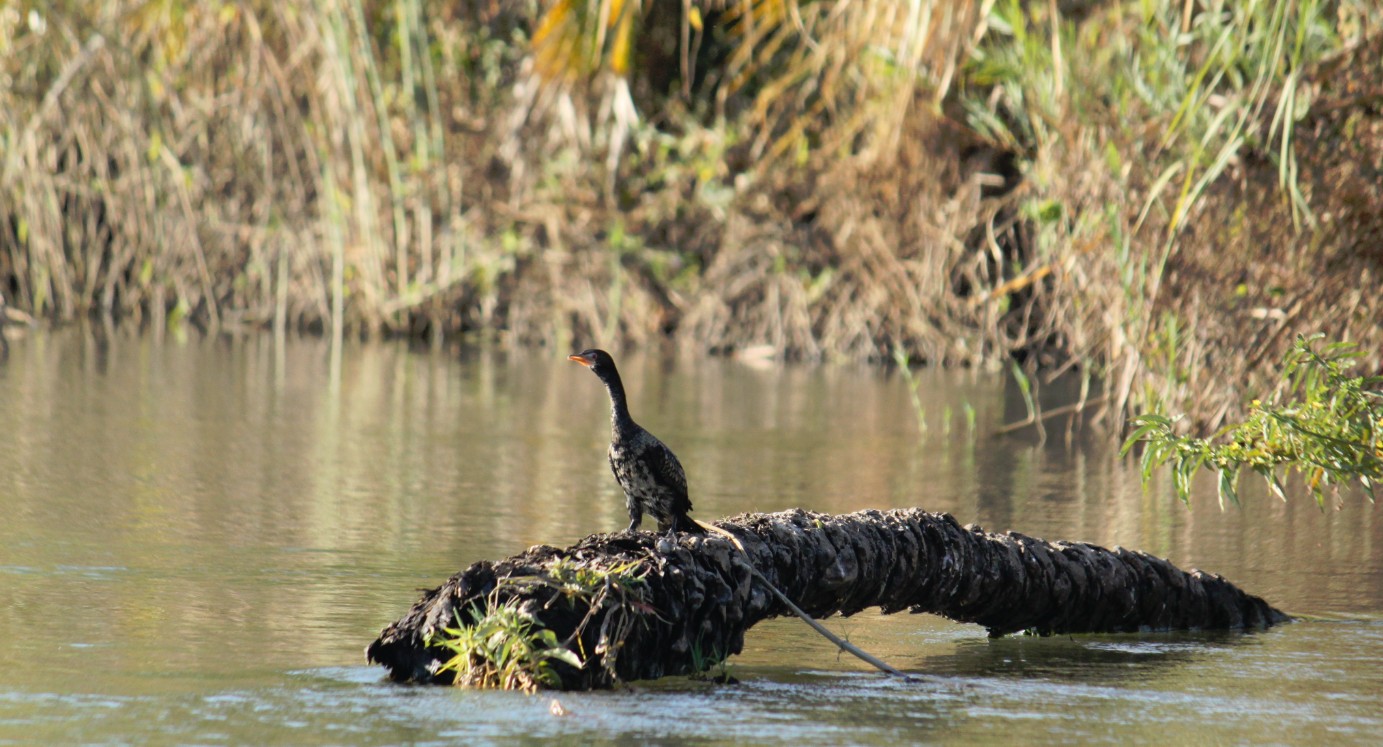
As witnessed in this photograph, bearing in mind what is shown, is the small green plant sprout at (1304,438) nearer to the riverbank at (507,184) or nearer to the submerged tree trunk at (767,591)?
the submerged tree trunk at (767,591)

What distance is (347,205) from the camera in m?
15.3

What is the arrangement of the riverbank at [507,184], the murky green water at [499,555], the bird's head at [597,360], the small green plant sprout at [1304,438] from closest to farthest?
1. the murky green water at [499,555]
2. the small green plant sprout at [1304,438]
3. the bird's head at [597,360]
4. the riverbank at [507,184]

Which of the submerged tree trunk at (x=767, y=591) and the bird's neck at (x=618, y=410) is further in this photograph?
the bird's neck at (x=618, y=410)

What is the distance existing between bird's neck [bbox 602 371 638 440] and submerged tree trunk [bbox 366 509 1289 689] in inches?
27.2

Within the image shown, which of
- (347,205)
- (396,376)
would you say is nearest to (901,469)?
(396,376)

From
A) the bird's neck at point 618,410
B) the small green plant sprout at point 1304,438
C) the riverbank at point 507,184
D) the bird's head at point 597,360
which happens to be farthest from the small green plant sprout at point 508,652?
the riverbank at point 507,184

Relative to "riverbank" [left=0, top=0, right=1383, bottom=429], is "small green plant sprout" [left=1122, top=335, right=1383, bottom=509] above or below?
below

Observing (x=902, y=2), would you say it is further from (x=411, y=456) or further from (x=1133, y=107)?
(x=411, y=456)

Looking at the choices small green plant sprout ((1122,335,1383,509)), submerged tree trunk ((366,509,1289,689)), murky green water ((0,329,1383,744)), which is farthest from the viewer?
small green plant sprout ((1122,335,1383,509))

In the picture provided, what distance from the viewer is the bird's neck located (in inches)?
191

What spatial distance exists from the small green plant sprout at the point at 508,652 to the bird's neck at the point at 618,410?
1.24m

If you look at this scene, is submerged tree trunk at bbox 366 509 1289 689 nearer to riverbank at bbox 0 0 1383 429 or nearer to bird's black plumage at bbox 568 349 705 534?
bird's black plumage at bbox 568 349 705 534

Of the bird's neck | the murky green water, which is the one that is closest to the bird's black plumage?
the bird's neck

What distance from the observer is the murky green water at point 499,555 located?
3479mm
